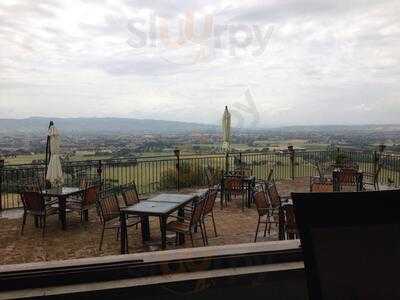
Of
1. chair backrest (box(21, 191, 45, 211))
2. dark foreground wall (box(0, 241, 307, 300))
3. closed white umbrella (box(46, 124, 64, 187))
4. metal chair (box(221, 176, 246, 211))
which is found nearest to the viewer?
dark foreground wall (box(0, 241, 307, 300))

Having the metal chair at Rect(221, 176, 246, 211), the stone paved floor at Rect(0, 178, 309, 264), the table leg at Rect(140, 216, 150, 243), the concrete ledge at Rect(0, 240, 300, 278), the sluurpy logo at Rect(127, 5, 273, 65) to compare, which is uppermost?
the sluurpy logo at Rect(127, 5, 273, 65)

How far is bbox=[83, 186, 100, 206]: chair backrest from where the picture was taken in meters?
5.90

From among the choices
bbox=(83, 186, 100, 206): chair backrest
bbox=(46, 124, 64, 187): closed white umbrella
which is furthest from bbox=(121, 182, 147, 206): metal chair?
bbox=(46, 124, 64, 187): closed white umbrella

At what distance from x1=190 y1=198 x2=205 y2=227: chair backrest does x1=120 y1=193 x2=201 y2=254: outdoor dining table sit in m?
0.27

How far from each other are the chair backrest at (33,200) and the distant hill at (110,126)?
93.6 inches

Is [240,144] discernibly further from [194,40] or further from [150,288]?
[150,288]

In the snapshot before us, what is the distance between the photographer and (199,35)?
332 centimetres

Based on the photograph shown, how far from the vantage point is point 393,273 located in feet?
4.14

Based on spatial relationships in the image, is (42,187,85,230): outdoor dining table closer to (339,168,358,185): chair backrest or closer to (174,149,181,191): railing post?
(174,149,181,191): railing post

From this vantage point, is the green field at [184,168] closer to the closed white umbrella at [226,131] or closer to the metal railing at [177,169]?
the metal railing at [177,169]

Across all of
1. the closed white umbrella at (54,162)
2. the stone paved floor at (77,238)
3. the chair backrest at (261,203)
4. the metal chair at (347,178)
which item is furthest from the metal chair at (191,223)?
the metal chair at (347,178)

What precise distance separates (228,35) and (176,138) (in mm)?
5464

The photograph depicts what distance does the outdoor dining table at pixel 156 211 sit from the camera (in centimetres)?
436

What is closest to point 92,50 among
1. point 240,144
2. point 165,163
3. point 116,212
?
point 116,212
